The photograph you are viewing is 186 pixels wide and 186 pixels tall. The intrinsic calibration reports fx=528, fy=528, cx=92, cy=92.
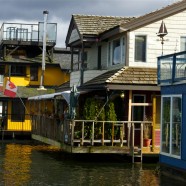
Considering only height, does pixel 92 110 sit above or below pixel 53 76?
below

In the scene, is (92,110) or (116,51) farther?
(116,51)

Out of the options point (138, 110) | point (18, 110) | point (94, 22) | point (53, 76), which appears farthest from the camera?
point (53, 76)

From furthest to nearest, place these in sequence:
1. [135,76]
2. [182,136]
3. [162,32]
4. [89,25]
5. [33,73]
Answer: [33,73] < [89,25] < [162,32] < [135,76] < [182,136]

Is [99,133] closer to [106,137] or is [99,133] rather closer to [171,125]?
[106,137]

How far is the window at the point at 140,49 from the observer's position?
2802 centimetres

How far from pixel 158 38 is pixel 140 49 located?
1.13 metres

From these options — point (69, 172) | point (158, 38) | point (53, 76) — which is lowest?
point (69, 172)

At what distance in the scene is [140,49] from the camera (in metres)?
28.1

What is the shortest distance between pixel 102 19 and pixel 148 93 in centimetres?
774

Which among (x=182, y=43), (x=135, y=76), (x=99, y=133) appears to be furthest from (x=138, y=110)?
(x=182, y=43)

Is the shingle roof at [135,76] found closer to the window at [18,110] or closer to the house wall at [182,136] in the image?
the house wall at [182,136]

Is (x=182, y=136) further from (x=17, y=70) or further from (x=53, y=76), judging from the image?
(x=53, y=76)

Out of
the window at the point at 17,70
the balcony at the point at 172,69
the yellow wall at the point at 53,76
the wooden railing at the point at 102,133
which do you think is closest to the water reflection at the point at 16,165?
the wooden railing at the point at 102,133

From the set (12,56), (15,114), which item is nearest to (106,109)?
(15,114)
